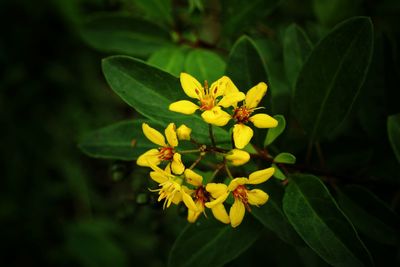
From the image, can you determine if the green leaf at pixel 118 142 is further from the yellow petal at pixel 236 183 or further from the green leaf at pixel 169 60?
the yellow petal at pixel 236 183

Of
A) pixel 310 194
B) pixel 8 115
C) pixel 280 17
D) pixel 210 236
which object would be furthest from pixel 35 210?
pixel 310 194

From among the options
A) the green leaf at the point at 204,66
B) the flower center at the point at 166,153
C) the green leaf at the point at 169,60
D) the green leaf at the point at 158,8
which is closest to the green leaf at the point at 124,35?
the green leaf at the point at 158,8

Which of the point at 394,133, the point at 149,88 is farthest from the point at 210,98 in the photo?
the point at 394,133

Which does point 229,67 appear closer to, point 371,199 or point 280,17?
point 371,199

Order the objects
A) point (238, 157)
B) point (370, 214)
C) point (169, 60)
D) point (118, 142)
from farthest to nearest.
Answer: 1. point (169, 60)
2. point (118, 142)
3. point (370, 214)
4. point (238, 157)

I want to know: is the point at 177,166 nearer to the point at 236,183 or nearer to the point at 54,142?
the point at 236,183
